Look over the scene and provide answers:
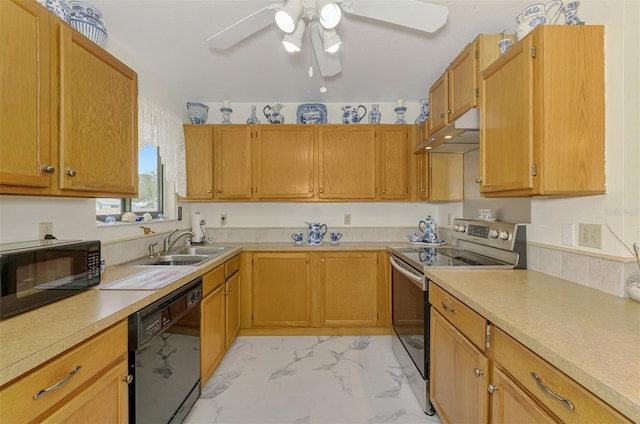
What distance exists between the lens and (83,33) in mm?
1342

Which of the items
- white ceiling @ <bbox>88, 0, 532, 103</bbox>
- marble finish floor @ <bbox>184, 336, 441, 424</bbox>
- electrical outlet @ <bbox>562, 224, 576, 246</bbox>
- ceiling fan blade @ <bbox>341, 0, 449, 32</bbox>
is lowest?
marble finish floor @ <bbox>184, 336, 441, 424</bbox>

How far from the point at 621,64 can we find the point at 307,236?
8.42 feet

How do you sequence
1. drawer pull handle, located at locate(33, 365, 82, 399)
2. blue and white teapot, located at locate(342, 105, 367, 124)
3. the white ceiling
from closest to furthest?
drawer pull handle, located at locate(33, 365, 82, 399), the white ceiling, blue and white teapot, located at locate(342, 105, 367, 124)

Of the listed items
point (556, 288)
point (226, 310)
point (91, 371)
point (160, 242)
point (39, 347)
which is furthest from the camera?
point (160, 242)

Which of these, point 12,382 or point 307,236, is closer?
point 12,382

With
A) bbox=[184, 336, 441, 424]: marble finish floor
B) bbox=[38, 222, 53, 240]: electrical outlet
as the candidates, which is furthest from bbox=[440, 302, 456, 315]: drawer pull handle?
bbox=[38, 222, 53, 240]: electrical outlet

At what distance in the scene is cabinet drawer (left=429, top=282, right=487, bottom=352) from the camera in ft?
3.65

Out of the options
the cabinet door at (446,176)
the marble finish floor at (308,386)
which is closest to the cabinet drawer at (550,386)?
the marble finish floor at (308,386)

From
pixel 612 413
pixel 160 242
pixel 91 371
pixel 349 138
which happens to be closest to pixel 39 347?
pixel 91 371

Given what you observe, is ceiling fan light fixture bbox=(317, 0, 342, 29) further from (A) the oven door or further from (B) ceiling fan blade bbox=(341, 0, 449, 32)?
(A) the oven door

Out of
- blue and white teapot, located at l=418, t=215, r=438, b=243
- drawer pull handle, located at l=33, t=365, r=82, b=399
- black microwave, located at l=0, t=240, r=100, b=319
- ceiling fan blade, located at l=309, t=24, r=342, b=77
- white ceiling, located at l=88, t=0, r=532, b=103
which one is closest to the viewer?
drawer pull handle, located at l=33, t=365, r=82, b=399

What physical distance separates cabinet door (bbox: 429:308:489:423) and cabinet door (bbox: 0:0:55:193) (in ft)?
6.13

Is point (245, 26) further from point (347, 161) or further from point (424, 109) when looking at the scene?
point (424, 109)

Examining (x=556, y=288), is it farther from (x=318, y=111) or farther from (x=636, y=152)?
(x=318, y=111)
